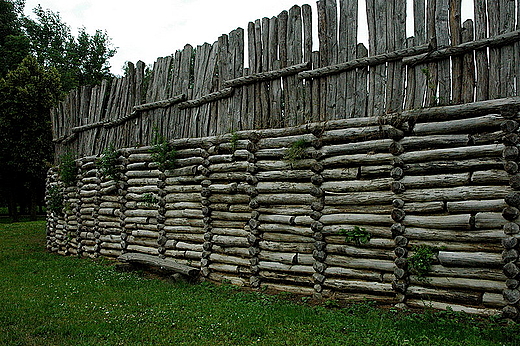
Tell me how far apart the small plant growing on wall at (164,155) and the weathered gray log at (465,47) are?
6.86 meters

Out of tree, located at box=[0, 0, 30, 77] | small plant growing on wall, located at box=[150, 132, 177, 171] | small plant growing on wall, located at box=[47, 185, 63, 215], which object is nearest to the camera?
small plant growing on wall, located at box=[150, 132, 177, 171]

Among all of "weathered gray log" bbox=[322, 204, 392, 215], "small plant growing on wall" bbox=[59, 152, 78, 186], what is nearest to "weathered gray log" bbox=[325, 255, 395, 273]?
"weathered gray log" bbox=[322, 204, 392, 215]

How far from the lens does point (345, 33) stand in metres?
8.84

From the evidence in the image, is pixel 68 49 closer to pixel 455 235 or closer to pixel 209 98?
pixel 209 98

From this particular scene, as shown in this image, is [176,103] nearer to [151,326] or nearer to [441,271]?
[151,326]

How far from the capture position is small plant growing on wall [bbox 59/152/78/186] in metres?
17.0

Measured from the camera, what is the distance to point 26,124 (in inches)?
1146

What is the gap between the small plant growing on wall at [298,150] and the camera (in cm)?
909

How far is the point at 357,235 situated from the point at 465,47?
12.5 feet

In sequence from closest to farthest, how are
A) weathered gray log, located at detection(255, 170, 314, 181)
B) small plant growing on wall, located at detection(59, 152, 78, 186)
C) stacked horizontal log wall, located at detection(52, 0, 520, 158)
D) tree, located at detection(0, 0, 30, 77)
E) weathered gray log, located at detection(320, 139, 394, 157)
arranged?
stacked horizontal log wall, located at detection(52, 0, 520, 158) < weathered gray log, located at detection(320, 139, 394, 157) < weathered gray log, located at detection(255, 170, 314, 181) < small plant growing on wall, located at detection(59, 152, 78, 186) < tree, located at detection(0, 0, 30, 77)

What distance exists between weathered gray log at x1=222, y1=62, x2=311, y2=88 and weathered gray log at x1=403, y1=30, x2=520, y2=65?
2.34 m

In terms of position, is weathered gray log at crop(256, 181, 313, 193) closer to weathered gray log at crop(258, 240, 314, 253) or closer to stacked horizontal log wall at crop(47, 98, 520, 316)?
stacked horizontal log wall at crop(47, 98, 520, 316)

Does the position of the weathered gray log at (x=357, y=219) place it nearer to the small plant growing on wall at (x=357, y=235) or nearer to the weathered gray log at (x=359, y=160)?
the small plant growing on wall at (x=357, y=235)

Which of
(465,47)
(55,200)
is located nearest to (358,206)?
(465,47)
